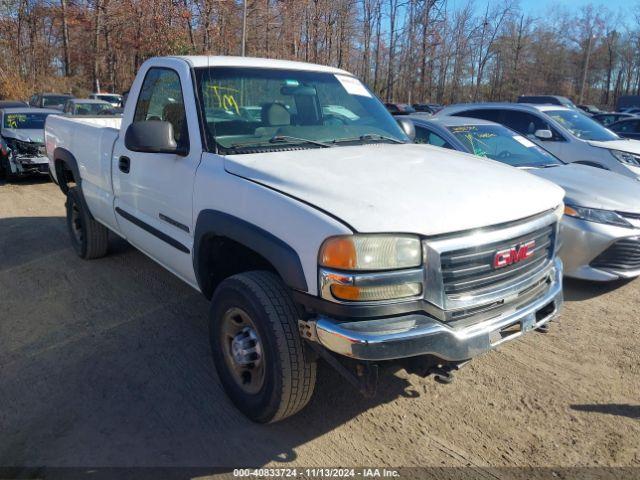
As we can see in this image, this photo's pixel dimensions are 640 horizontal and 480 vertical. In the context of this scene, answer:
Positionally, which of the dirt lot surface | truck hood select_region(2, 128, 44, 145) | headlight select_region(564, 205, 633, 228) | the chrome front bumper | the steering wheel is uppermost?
the steering wheel

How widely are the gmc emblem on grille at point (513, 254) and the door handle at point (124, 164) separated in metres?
2.96

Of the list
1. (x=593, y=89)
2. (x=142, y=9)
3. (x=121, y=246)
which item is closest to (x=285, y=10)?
(x=142, y=9)

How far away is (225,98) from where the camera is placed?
347 cm

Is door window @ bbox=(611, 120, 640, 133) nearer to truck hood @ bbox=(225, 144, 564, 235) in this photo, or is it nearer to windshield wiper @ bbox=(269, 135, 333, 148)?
truck hood @ bbox=(225, 144, 564, 235)

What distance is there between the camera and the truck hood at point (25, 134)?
1045cm

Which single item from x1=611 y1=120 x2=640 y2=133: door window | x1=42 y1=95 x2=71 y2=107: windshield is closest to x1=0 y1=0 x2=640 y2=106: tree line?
x1=42 y1=95 x2=71 y2=107: windshield

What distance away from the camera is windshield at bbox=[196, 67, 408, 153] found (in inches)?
133

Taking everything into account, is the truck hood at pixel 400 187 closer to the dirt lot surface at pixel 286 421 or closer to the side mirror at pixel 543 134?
the dirt lot surface at pixel 286 421

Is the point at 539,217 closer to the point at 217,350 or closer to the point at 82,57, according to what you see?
the point at 217,350

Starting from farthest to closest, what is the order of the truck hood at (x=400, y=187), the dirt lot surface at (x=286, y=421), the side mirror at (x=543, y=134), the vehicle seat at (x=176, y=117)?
the side mirror at (x=543, y=134) → the vehicle seat at (x=176, y=117) → the dirt lot surface at (x=286, y=421) → the truck hood at (x=400, y=187)

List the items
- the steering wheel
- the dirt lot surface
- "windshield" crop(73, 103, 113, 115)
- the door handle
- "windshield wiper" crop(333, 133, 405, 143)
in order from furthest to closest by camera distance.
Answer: "windshield" crop(73, 103, 113, 115) < the door handle < the steering wheel < "windshield wiper" crop(333, 133, 405, 143) < the dirt lot surface

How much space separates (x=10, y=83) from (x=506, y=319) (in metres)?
38.4

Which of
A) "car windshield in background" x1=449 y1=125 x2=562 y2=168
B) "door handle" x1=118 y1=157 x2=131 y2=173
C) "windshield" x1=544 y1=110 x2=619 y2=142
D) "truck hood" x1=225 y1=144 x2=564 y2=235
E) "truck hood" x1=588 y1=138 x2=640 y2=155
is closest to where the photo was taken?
"truck hood" x1=225 y1=144 x2=564 y2=235

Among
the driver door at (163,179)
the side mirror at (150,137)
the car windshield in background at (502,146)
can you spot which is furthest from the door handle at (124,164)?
the car windshield in background at (502,146)
